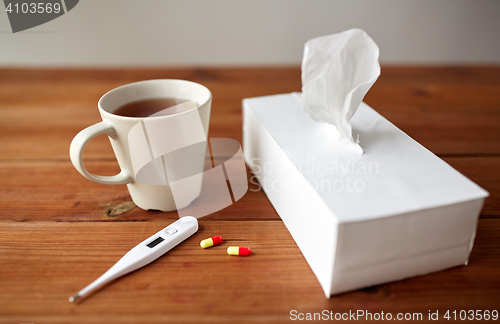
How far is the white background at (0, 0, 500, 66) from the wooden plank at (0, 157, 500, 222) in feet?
2.23

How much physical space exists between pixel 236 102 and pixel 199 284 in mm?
514

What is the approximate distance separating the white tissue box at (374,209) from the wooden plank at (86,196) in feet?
0.24

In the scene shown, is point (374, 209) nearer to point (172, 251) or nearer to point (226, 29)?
point (172, 251)

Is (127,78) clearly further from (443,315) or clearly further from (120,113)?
(443,315)

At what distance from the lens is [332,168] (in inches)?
15.1

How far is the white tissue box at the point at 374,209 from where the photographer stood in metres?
0.32

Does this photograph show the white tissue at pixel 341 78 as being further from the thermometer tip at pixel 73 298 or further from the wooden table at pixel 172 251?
the thermometer tip at pixel 73 298

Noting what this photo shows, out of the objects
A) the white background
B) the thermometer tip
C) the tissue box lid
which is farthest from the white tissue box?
the white background

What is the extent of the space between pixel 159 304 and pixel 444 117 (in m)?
0.65

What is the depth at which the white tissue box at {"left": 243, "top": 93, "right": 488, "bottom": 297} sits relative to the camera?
12.8 inches

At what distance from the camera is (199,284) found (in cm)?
36

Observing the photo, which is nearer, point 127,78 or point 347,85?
point 347,85

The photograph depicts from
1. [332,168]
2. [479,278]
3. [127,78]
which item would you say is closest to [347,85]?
[332,168]

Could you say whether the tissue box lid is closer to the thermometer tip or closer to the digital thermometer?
the digital thermometer
